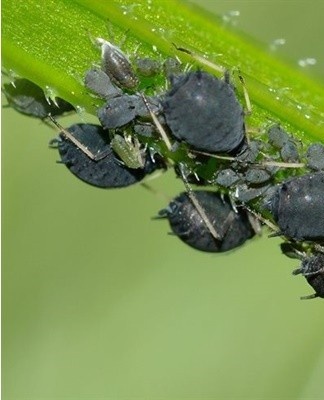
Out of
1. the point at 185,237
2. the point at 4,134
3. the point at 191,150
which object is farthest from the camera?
the point at 4,134

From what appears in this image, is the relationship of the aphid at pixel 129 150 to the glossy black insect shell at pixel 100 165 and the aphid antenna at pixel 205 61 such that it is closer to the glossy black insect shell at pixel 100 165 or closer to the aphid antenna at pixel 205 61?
the glossy black insect shell at pixel 100 165

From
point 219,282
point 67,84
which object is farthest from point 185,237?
point 219,282

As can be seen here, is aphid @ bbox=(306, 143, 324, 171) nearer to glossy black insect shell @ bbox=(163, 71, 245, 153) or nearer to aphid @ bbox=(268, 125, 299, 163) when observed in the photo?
aphid @ bbox=(268, 125, 299, 163)

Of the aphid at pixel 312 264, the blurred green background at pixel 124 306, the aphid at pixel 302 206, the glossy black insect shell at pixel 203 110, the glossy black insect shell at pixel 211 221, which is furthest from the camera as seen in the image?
the blurred green background at pixel 124 306

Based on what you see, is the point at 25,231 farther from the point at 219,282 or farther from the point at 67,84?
the point at 67,84

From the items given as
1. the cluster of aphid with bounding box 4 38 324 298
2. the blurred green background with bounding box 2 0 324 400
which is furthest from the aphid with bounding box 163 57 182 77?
the blurred green background with bounding box 2 0 324 400

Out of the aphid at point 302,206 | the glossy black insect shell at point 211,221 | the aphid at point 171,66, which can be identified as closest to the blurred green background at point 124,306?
the glossy black insect shell at point 211,221
